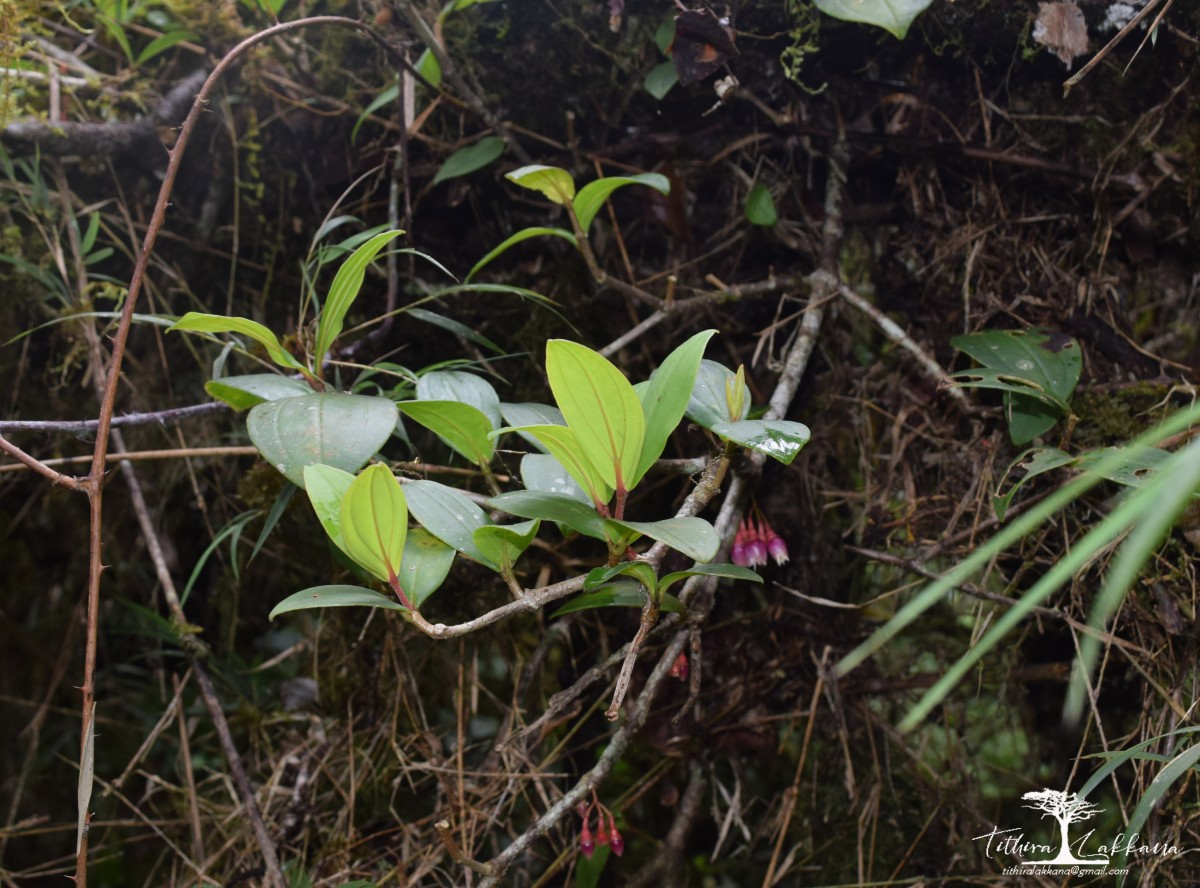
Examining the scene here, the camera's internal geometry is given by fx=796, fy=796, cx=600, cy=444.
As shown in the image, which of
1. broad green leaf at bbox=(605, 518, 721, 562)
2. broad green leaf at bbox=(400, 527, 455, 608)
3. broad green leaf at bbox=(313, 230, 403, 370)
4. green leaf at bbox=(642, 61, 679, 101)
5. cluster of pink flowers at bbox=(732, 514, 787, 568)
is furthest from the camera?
green leaf at bbox=(642, 61, 679, 101)

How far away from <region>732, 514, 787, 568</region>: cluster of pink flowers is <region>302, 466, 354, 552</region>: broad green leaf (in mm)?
453

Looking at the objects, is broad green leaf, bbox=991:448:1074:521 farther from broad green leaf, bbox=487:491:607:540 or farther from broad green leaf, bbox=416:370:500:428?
broad green leaf, bbox=416:370:500:428

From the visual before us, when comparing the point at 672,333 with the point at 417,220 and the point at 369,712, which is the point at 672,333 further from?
the point at 369,712

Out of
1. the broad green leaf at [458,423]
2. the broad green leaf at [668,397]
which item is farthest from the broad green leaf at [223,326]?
the broad green leaf at [668,397]

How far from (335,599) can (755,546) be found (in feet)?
1.59

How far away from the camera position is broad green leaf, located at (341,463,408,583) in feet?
1.99

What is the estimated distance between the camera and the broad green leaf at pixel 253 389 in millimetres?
811

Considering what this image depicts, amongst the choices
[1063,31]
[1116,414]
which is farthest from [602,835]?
[1063,31]

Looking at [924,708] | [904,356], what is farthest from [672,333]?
[924,708]

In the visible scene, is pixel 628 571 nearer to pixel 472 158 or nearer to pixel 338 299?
pixel 338 299

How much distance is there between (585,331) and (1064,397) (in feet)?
2.03

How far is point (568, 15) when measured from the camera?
3.85ft

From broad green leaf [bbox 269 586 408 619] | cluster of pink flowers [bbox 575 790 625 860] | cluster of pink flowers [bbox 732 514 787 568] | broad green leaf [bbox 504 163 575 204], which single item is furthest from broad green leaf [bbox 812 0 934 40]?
cluster of pink flowers [bbox 575 790 625 860]

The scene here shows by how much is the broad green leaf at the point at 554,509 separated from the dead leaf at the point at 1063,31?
86 centimetres
